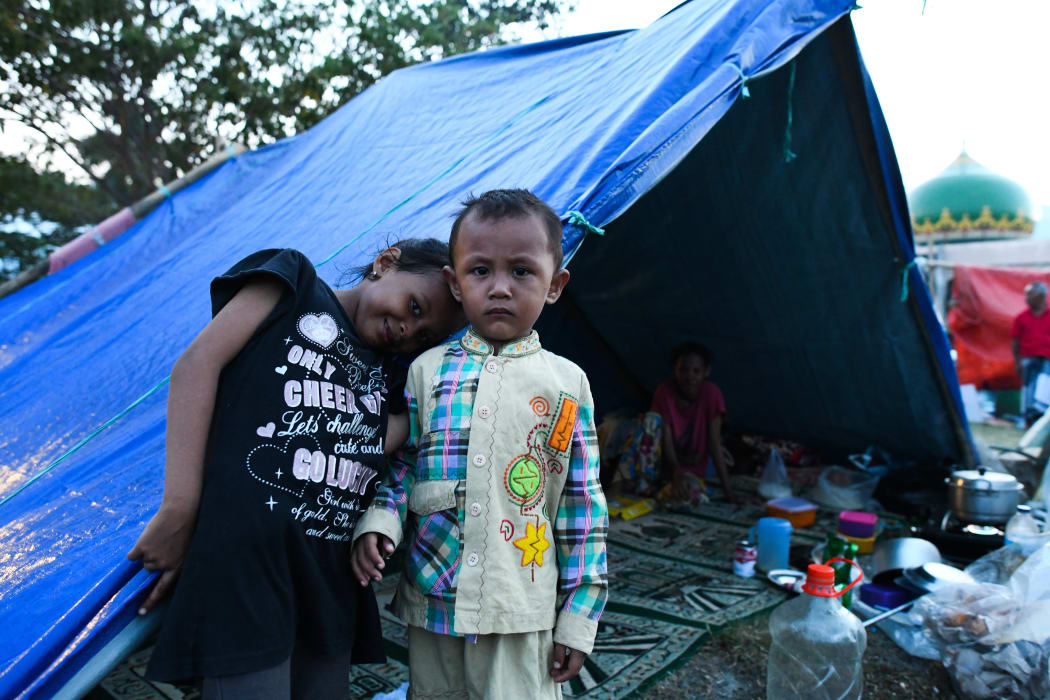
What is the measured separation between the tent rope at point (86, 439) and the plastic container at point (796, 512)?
9.55 ft

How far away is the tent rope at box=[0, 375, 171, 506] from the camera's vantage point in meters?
1.62

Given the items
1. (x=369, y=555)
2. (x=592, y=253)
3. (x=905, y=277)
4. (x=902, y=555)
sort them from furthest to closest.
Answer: (x=592, y=253) < (x=905, y=277) < (x=902, y=555) < (x=369, y=555)

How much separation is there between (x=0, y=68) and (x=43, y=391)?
22.0 feet

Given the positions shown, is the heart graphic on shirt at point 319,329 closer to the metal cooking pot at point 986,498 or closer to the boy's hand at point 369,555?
the boy's hand at point 369,555

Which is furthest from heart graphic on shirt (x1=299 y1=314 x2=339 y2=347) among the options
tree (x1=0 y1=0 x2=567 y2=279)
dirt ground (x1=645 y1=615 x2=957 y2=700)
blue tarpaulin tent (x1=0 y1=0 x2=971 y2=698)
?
tree (x1=0 y1=0 x2=567 y2=279)

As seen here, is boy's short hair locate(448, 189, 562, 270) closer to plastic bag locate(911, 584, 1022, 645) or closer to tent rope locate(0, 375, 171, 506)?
tent rope locate(0, 375, 171, 506)

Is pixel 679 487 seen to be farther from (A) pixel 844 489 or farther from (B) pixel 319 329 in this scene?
(B) pixel 319 329

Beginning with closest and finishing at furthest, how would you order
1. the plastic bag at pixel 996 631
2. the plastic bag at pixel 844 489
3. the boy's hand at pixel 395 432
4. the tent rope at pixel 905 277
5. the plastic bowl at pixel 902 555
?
the boy's hand at pixel 395 432, the plastic bag at pixel 996 631, the plastic bowl at pixel 902 555, the tent rope at pixel 905 277, the plastic bag at pixel 844 489

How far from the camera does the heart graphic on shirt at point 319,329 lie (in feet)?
3.84

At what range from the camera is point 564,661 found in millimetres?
1195

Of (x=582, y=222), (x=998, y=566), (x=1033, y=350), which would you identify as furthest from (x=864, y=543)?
(x=1033, y=350)

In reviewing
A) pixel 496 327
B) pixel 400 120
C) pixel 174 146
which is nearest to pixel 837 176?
pixel 400 120

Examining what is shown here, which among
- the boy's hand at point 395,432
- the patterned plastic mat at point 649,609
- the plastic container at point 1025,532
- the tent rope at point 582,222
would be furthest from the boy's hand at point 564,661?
the plastic container at point 1025,532

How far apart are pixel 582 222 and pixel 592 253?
8.51 ft
